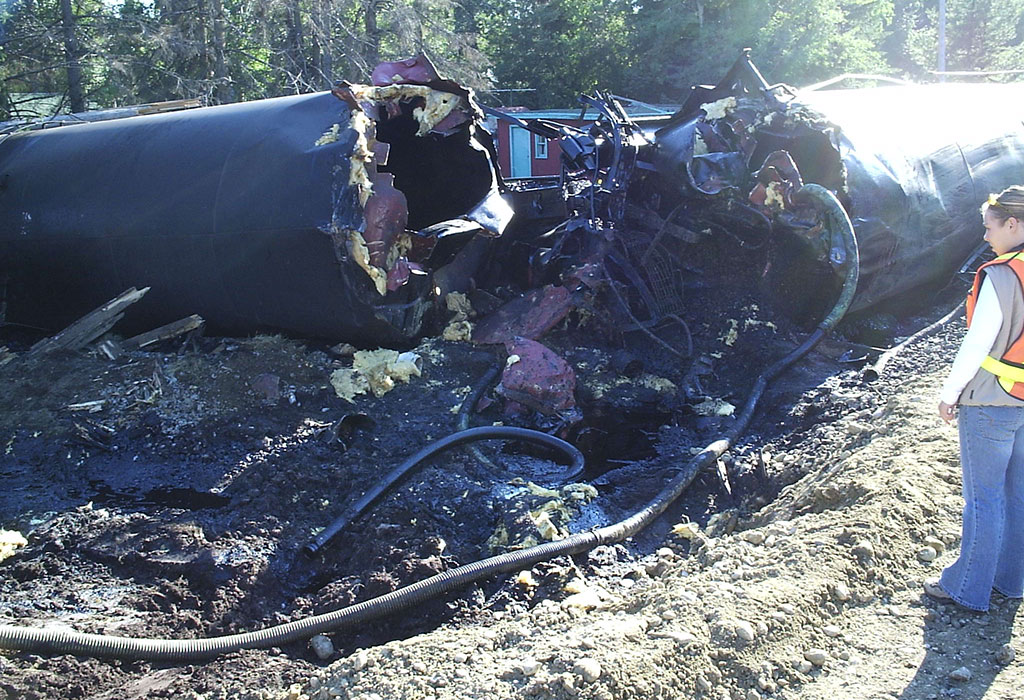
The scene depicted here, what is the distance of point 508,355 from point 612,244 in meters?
1.41

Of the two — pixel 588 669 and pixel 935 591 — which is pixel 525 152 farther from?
pixel 588 669

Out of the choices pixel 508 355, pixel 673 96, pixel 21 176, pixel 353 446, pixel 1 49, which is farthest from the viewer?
pixel 673 96

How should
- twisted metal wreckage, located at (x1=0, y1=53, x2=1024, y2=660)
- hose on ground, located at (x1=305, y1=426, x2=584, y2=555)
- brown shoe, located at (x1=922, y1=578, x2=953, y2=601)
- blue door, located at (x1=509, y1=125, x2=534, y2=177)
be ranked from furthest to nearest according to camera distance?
blue door, located at (x1=509, y1=125, x2=534, y2=177), twisted metal wreckage, located at (x1=0, y1=53, x2=1024, y2=660), hose on ground, located at (x1=305, y1=426, x2=584, y2=555), brown shoe, located at (x1=922, y1=578, x2=953, y2=601)

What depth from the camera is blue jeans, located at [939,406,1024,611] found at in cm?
268

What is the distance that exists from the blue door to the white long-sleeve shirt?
19.6 meters

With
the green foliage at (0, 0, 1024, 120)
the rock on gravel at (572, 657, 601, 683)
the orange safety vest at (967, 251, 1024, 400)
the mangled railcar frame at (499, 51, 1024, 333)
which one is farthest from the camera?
the green foliage at (0, 0, 1024, 120)

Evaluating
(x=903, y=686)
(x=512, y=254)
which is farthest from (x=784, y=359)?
(x=903, y=686)

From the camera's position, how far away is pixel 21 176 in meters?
6.48

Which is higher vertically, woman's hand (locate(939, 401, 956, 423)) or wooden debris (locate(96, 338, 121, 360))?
woman's hand (locate(939, 401, 956, 423))

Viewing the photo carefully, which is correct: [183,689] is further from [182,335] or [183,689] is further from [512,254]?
[512,254]

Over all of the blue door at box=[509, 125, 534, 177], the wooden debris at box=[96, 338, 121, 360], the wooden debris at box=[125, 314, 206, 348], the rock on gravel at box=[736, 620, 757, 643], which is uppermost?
the rock on gravel at box=[736, 620, 757, 643]

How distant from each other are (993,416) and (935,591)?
0.69 m

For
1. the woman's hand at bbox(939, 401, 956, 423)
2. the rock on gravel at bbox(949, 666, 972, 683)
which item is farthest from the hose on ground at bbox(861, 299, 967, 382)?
the rock on gravel at bbox(949, 666, 972, 683)

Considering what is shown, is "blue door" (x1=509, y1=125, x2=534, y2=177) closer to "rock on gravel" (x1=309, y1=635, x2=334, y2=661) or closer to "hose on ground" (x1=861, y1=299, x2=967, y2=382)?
"hose on ground" (x1=861, y1=299, x2=967, y2=382)
